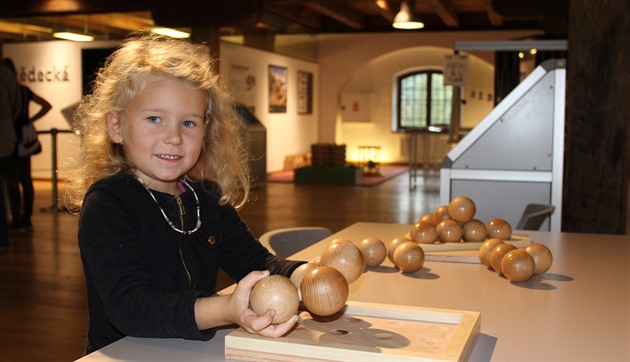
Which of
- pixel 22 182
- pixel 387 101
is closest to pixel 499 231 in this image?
pixel 22 182

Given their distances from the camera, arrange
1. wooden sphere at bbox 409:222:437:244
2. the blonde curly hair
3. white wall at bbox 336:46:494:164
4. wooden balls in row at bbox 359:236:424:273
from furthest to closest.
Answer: white wall at bbox 336:46:494:164
wooden sphere at bbox 409:222:437:244
wooden balls in row at bbox 359:236:424:273
the blonde curly hair

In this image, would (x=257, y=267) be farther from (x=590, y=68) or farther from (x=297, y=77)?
(x=297, y=77)

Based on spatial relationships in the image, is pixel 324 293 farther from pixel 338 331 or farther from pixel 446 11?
pixel 446 11

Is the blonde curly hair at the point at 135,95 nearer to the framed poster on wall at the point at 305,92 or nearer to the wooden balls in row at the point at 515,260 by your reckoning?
the wooden balls in row at the point at 515,260

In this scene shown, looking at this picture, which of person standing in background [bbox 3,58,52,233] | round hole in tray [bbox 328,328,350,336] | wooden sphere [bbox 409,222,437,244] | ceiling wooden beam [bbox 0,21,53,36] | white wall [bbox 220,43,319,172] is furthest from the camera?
white wall [bbox 220,43,319,172]

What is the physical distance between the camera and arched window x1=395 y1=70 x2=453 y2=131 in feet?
53.8

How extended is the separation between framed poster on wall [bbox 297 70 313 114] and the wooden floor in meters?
4.06

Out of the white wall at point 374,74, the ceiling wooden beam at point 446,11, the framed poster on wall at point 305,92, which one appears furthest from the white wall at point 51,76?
the white wall at point 374,74

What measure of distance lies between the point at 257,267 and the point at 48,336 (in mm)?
2311

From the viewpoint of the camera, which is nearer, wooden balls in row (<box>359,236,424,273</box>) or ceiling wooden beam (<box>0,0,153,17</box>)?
wooden balls in row (<box>359,236,424,273</box>)

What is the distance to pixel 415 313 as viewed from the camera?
45.1 inches

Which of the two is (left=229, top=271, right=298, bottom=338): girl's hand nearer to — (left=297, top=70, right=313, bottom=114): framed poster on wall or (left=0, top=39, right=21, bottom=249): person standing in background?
(left=0, top=39, right=21, bottom=249): person standing in background

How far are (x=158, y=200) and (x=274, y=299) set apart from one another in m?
0.55

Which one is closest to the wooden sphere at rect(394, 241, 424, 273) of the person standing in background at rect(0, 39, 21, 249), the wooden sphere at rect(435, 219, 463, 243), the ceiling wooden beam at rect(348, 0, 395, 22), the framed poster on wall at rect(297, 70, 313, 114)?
the wooden sphere at rect(435, 219, 463, 243)
